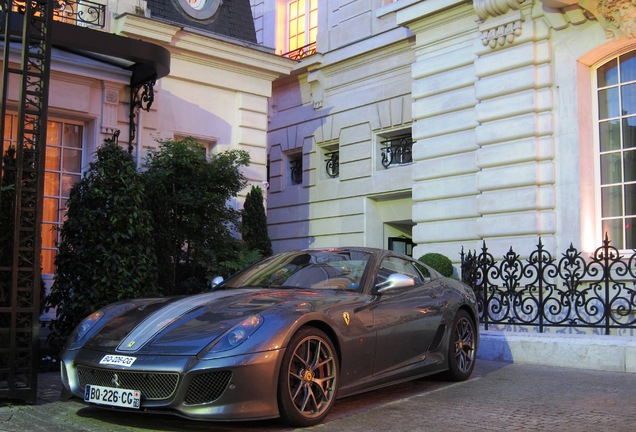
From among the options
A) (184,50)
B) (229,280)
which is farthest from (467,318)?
(184,50)

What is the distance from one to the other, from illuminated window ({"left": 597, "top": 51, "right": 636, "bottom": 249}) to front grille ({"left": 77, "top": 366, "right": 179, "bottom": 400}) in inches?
354

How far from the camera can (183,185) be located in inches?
481

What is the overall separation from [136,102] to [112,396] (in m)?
8.91

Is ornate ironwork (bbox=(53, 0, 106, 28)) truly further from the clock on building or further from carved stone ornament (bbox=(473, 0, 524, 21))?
carved stone ornament (bbox=(473, 0, 524, 21))

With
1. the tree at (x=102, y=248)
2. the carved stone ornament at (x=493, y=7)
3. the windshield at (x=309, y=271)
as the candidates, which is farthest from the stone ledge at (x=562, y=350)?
the carved stone ornament at (x=493, y=7)

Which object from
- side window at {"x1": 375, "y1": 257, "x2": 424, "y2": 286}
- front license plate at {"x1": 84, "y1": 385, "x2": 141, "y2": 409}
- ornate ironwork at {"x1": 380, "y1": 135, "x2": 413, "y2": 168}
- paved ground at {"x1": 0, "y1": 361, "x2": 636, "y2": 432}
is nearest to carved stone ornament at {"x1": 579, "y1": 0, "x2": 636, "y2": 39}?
ornate ironwork at {"x1": 380, "y1": 135, "x2": 413, "y2": 168}

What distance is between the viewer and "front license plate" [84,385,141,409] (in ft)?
15.4

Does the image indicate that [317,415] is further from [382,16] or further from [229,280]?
[382,16]

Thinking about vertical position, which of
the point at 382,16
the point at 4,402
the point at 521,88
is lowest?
the point at 4,402

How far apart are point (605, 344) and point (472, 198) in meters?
5.86

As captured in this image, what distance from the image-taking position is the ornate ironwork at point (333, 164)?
18672 millimetres

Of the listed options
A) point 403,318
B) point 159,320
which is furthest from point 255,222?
point 159,320

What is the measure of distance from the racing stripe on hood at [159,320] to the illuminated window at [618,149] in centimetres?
824

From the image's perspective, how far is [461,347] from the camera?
709 cm
